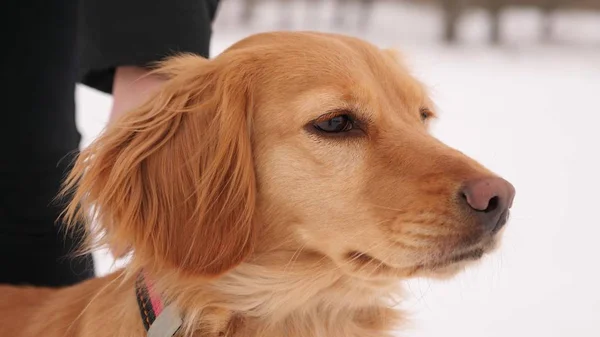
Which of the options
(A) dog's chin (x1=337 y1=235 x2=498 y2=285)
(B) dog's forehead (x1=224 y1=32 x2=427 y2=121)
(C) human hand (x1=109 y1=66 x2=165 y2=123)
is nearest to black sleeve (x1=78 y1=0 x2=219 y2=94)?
(C) human hand (x1=109 y1=66 x2=165 y2=123)

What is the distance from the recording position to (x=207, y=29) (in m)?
2.00

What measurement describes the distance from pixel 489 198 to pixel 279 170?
1.44ft

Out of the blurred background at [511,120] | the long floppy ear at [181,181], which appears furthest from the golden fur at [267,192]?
the blurred background at [511,120]

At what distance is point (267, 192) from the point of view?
60.5 inches

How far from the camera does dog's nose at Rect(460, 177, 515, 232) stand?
1.31 metres

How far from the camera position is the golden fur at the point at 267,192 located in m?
1.45

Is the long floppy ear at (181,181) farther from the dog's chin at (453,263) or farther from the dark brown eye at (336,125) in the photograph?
the dog's chin at (453,263)

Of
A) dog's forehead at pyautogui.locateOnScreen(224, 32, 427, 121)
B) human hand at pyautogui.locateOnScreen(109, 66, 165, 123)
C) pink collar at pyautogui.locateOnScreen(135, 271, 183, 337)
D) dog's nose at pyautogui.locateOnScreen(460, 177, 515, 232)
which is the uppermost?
dog's forehead at pyautogui.locateOnScreen(224, 32, 427, 121)

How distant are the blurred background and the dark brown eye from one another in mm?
424

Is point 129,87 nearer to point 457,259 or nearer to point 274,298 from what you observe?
point 274,298

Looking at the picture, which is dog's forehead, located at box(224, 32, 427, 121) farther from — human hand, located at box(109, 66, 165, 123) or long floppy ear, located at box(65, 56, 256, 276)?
human hand, located at box(109, 66, 165, 123)

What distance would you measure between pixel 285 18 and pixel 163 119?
4789mm

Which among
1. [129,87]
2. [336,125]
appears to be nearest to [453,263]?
[336,125]

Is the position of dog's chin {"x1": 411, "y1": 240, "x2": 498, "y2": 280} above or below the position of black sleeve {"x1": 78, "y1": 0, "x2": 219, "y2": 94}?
below
